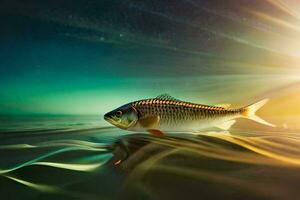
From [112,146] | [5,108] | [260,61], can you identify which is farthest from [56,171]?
[260,61]

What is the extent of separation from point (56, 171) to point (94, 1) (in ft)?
1.54

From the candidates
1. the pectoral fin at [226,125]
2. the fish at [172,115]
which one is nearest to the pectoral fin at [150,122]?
the fish at [172,115]

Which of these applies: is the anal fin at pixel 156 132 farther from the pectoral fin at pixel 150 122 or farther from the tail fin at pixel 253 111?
the tail fin at pixel 253 111

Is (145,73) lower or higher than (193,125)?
higher

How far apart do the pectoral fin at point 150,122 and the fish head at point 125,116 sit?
2cm

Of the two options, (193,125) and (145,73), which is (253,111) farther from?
(145,73)

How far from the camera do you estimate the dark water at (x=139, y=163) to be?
78cm

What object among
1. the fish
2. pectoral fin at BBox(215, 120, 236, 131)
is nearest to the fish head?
the fish

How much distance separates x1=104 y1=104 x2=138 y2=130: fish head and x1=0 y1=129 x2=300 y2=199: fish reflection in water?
0.14 ft

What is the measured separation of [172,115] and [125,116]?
117 millimetres

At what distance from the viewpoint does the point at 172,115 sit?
102cm

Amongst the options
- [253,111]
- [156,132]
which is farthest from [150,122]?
[253,111]

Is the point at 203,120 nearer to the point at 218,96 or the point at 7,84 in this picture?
the point at 218,96

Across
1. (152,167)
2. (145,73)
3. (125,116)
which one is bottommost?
(152,167)
